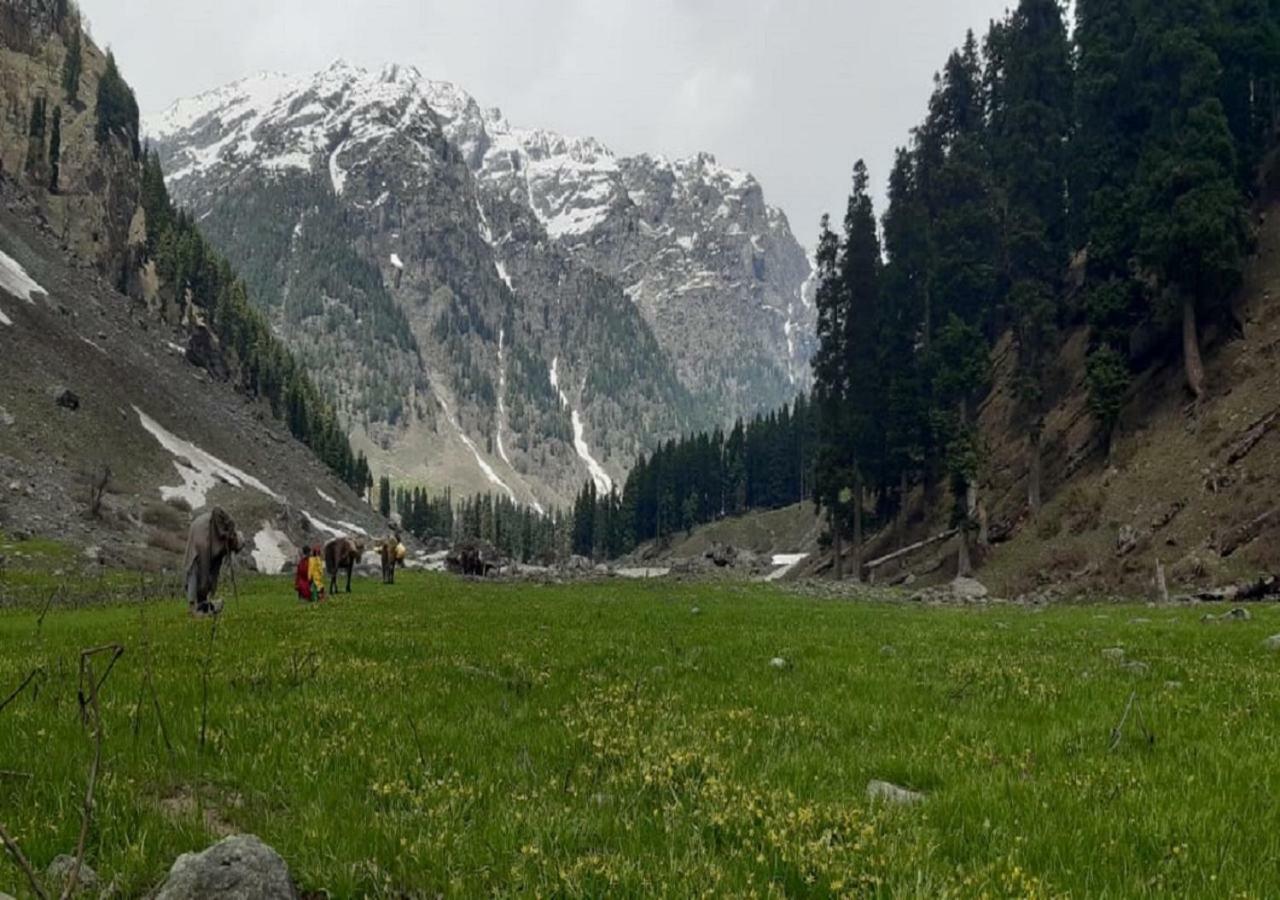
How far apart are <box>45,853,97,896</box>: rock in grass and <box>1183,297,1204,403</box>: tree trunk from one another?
197ft

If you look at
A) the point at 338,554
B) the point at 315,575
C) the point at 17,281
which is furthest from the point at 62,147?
the point at 315,575

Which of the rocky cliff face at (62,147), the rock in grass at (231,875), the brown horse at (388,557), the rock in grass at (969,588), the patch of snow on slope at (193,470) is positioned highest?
the rocky cliff face at (62,147)

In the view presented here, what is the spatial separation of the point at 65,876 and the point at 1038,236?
7472 cm

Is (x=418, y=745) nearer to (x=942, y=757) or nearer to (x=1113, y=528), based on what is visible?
(x=942, y=757)

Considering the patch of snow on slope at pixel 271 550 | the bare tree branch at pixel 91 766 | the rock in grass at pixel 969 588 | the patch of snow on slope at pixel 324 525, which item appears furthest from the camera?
the patch of snow on slope at pixel 324 525

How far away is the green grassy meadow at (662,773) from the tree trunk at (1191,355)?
150 ft

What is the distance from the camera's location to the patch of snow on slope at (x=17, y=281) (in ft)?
275

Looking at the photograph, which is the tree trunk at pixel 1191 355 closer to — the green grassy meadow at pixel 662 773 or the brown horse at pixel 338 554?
the green grassy meadow at pixel 662 773

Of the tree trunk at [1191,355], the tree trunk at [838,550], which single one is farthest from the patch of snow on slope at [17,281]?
the tree trunk at [1191,355]

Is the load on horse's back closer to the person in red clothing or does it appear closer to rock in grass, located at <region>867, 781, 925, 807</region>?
the person in red clothing

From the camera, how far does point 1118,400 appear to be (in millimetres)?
53844

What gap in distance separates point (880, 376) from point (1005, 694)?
229ft

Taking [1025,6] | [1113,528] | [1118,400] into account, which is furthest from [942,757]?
[1025,6]

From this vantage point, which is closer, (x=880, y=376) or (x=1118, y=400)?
(x=1118, y=400)
